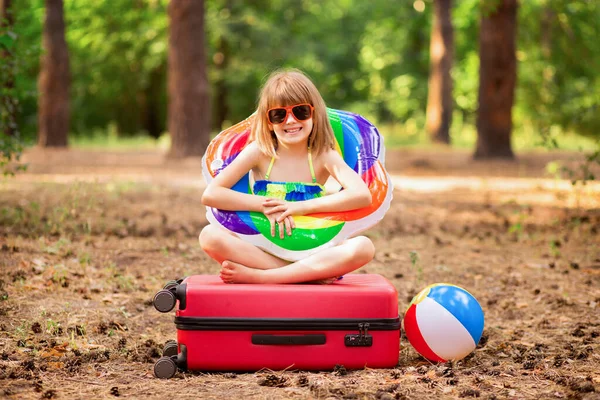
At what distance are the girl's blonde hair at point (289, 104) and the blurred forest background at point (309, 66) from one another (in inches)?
119

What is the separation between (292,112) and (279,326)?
3.78 ft

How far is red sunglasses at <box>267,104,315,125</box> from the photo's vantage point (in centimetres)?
411

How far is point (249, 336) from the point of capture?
3.79 metres

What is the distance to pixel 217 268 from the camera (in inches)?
239

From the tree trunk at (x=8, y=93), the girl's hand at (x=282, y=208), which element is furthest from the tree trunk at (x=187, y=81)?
the girl's hand at (x=282, y=208)

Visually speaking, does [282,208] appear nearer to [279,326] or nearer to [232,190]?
[232,190]

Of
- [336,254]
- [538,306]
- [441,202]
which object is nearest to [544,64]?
[441,202]

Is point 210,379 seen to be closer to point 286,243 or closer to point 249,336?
point 249,336

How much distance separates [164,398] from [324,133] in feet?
5.60

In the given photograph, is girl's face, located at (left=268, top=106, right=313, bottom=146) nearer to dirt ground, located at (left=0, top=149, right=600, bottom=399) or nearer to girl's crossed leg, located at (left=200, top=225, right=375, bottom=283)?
girl's crossed leg, located at (left=200, top=225, right=375, bottom=283)

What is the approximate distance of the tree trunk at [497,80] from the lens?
14.2m

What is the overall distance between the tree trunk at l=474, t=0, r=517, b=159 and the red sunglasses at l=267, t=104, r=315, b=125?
1077 cm

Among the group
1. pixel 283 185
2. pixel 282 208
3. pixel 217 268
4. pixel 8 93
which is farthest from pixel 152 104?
pixel 282 208

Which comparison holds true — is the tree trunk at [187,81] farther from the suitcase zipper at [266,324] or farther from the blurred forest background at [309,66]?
the suitcase zipper at [266,324]
